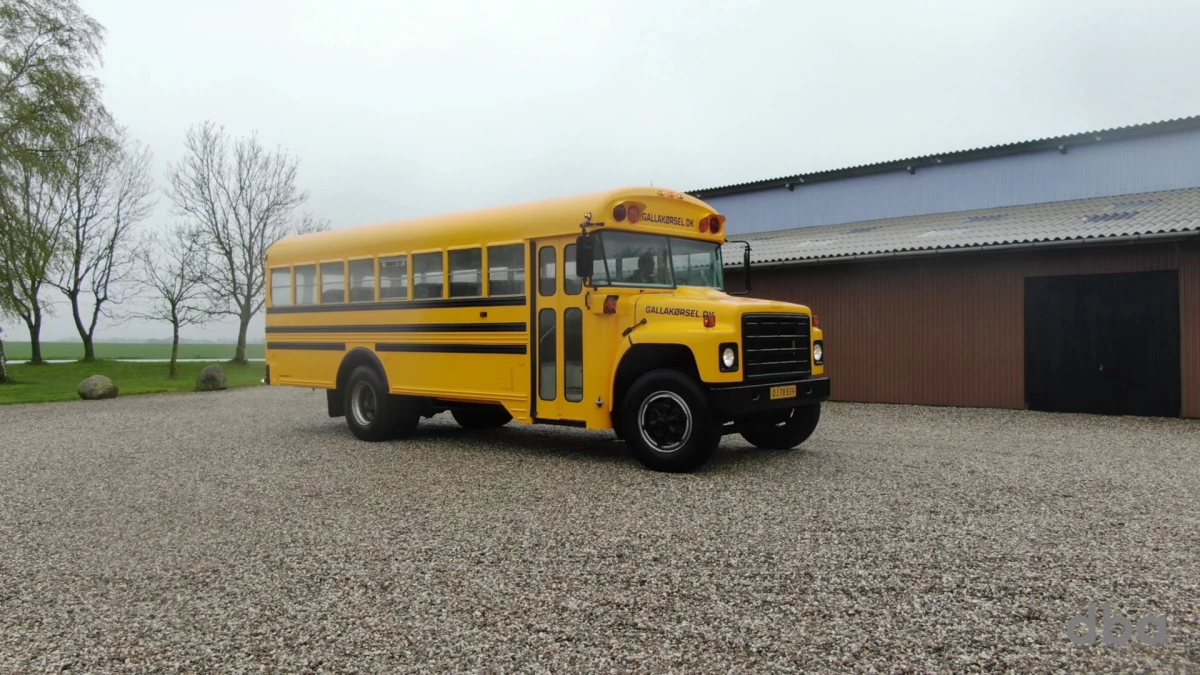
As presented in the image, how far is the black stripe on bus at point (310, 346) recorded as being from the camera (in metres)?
10.6

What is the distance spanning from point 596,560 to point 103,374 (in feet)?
101

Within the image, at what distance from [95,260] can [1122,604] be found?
4146cm

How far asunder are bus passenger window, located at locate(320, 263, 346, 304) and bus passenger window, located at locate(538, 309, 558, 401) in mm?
3660

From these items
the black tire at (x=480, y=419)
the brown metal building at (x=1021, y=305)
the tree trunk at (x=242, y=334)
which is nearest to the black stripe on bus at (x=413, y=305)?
the black tire at (x=480, y=419)

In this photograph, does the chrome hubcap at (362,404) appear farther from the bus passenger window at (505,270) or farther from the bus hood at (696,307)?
the bus hood at (696,307)

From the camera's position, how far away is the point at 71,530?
5828mm

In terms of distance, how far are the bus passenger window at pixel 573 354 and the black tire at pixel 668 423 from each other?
596mm

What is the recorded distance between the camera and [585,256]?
7.63m

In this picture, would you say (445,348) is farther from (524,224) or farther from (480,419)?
(480,419)

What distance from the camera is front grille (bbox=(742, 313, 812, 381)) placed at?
734cm

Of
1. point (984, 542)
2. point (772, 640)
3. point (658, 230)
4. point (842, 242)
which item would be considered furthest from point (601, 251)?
point (842, 242)

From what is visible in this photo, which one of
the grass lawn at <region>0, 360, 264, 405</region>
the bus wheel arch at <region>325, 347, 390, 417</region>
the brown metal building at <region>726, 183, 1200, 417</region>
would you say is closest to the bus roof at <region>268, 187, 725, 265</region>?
the bus wheel arch at <region>325, 347, 390, 417</region>

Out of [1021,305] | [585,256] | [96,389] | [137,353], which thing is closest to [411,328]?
[585,256]

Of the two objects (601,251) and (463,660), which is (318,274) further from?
(463,660)
